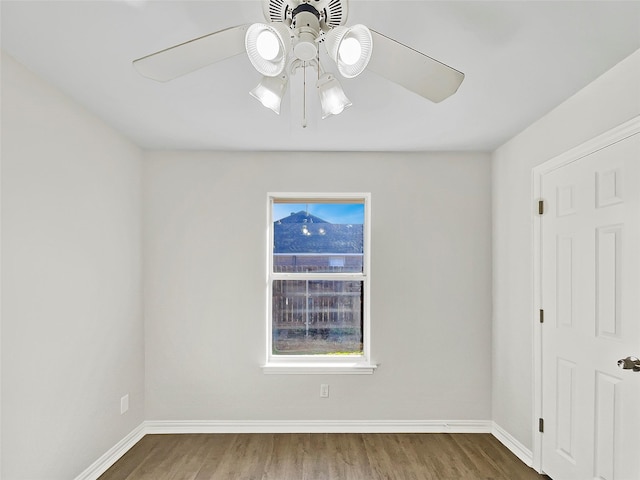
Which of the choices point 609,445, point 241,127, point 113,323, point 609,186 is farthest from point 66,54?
point 609,445

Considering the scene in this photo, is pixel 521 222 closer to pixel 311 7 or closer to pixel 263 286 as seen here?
pixel 263 286

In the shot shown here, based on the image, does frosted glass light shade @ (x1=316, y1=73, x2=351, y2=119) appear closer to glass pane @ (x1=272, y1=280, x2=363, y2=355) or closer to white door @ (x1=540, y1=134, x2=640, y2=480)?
white door @ (x1=540, y1=134, x2=640, y2=480)

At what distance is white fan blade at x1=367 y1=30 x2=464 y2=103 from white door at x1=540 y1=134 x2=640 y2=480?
1285 mm

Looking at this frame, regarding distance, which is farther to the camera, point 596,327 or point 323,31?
point 596,327

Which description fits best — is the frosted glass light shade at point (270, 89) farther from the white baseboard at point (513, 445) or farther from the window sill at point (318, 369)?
the white baseboard at point (513, 445)

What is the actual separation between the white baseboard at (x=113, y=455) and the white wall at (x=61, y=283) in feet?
0.16

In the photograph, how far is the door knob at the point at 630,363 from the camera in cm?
202

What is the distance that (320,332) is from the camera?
3889mm

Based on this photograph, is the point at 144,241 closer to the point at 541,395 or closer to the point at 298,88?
the point at 298,88

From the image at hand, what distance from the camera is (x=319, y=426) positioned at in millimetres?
3668

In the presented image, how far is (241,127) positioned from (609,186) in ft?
7.54

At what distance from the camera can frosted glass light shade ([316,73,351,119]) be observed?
1.44 meters

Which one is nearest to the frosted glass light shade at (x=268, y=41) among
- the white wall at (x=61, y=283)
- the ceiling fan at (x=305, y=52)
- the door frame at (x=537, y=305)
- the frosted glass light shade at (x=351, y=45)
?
the ceiling fan at (x=305, y=52)

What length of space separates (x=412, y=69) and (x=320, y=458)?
2810 millimetres
